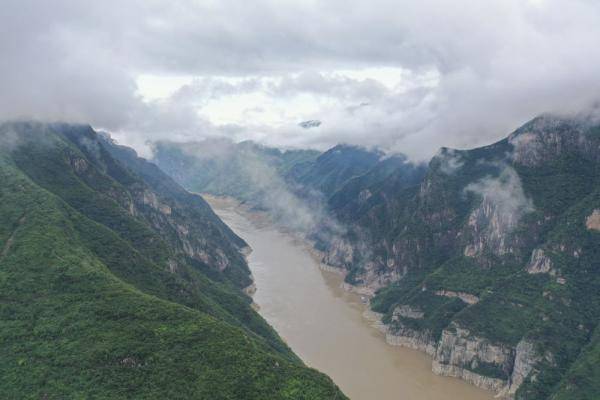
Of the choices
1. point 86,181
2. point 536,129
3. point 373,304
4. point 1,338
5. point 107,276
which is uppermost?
point 536,129

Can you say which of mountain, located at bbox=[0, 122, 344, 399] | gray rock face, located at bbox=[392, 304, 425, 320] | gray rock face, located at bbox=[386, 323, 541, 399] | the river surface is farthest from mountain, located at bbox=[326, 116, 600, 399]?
mountain, located at bbox=[0, 122, 344, 399]

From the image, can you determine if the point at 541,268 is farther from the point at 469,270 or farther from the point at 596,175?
the point at 596,175

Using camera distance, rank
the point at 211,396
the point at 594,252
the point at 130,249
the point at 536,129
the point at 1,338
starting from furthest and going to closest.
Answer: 1. the point at 536,129
2. the point at 594,252
3. the point at 130,249
4. the point at 1,338
5. the point at 211,396

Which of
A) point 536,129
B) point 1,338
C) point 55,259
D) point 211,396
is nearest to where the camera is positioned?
point 211,396

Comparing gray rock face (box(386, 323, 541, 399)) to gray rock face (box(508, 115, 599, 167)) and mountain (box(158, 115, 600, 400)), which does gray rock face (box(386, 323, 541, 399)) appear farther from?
gray rock face (box(508, 115, 599, 167))

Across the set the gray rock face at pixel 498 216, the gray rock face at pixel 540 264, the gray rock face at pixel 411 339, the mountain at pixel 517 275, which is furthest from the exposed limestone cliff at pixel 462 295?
the gray rock face at pixel 498 216

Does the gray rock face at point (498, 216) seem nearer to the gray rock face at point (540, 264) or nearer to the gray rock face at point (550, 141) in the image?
the gray rock face at point (550, 141)

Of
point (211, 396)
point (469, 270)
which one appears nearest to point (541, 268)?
point (469, 270)

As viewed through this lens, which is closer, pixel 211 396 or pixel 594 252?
pixel 211 396
